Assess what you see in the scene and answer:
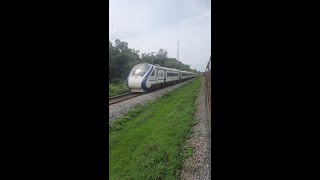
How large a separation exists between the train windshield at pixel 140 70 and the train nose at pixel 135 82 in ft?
0.96

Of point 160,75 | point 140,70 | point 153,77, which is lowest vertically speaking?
point 153,77

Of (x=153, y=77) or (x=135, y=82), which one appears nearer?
(x=135, y=82)

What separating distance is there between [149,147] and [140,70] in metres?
10.0

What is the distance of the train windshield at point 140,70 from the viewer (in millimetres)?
14165

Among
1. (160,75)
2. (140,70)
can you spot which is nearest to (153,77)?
(140,70)

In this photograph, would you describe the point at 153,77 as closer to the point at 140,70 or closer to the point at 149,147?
the point at 140,70

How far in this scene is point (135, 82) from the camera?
46.1 ft
